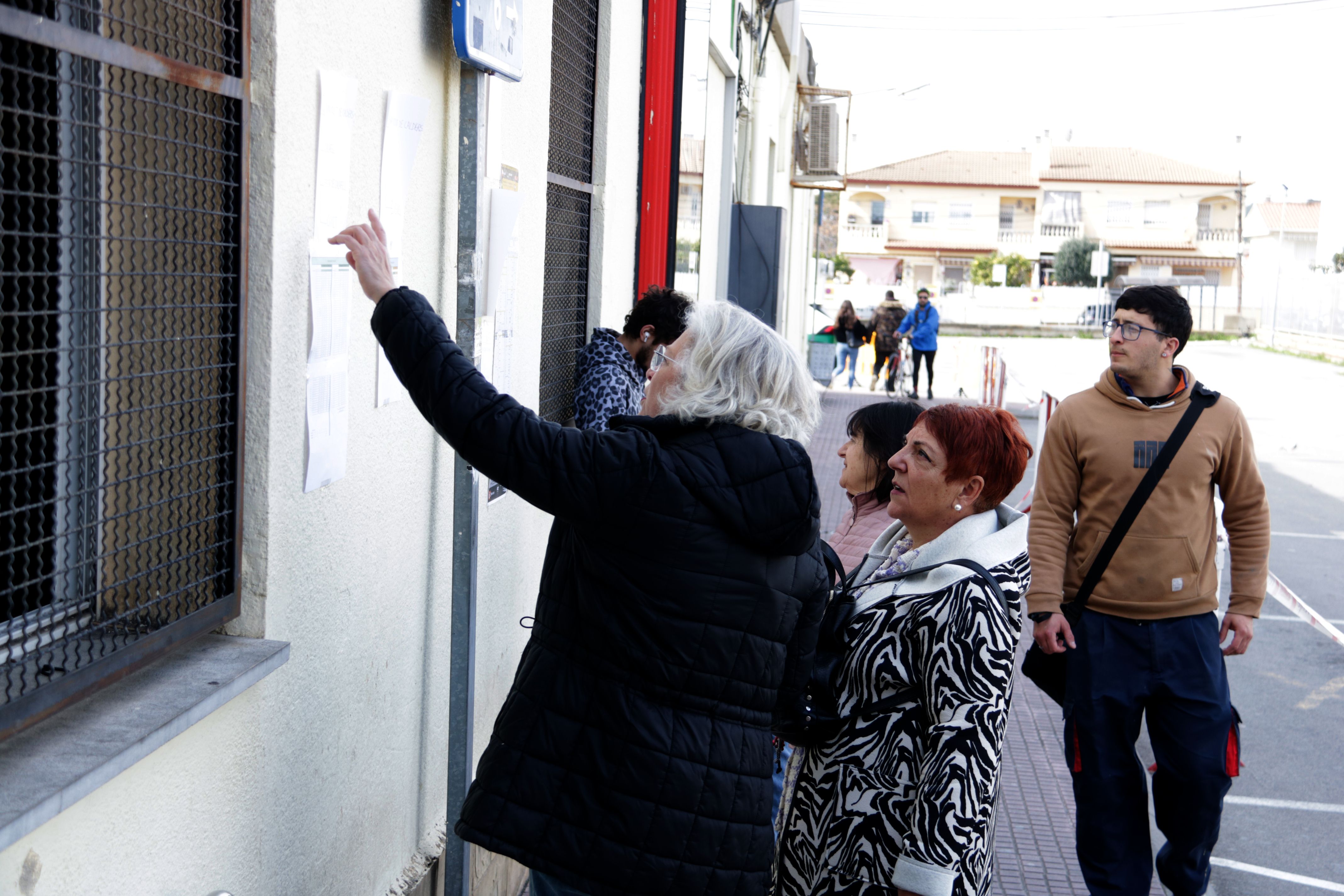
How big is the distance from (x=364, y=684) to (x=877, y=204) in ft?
248

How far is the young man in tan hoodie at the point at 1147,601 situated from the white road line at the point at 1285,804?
1503 millimetres

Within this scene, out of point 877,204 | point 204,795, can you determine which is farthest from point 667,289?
point 877,204

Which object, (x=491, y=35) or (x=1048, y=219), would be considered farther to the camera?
(x=1048, y=219)

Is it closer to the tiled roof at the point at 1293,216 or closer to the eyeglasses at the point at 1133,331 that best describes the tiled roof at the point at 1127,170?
the tiled roof at the point at 1293,216

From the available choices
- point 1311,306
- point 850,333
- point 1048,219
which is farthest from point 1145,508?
point 1048,219

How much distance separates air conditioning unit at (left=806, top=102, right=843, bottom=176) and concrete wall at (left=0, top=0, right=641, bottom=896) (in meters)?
14.0

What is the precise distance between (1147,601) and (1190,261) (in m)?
76.9

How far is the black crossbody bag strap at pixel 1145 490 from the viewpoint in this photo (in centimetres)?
373

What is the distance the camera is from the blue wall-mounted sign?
116 inches

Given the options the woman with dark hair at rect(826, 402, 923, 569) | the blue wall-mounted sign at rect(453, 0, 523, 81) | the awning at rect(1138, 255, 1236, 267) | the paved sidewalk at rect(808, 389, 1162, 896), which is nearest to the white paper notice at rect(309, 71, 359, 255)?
the blue wall-mounted sign at rect(453, 0, 523, 81)

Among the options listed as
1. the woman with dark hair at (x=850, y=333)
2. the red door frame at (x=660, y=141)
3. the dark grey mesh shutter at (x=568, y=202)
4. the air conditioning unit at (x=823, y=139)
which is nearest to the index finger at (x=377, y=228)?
the dark grey mesh shutter at (x=568, y=202)

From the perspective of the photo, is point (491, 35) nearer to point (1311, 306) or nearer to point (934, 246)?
point (1311, 306)

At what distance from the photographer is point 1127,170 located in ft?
245

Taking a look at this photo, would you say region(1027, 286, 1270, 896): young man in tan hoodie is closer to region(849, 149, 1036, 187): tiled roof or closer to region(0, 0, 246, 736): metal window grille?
region(0, 0, 246, 736): metal window grille
